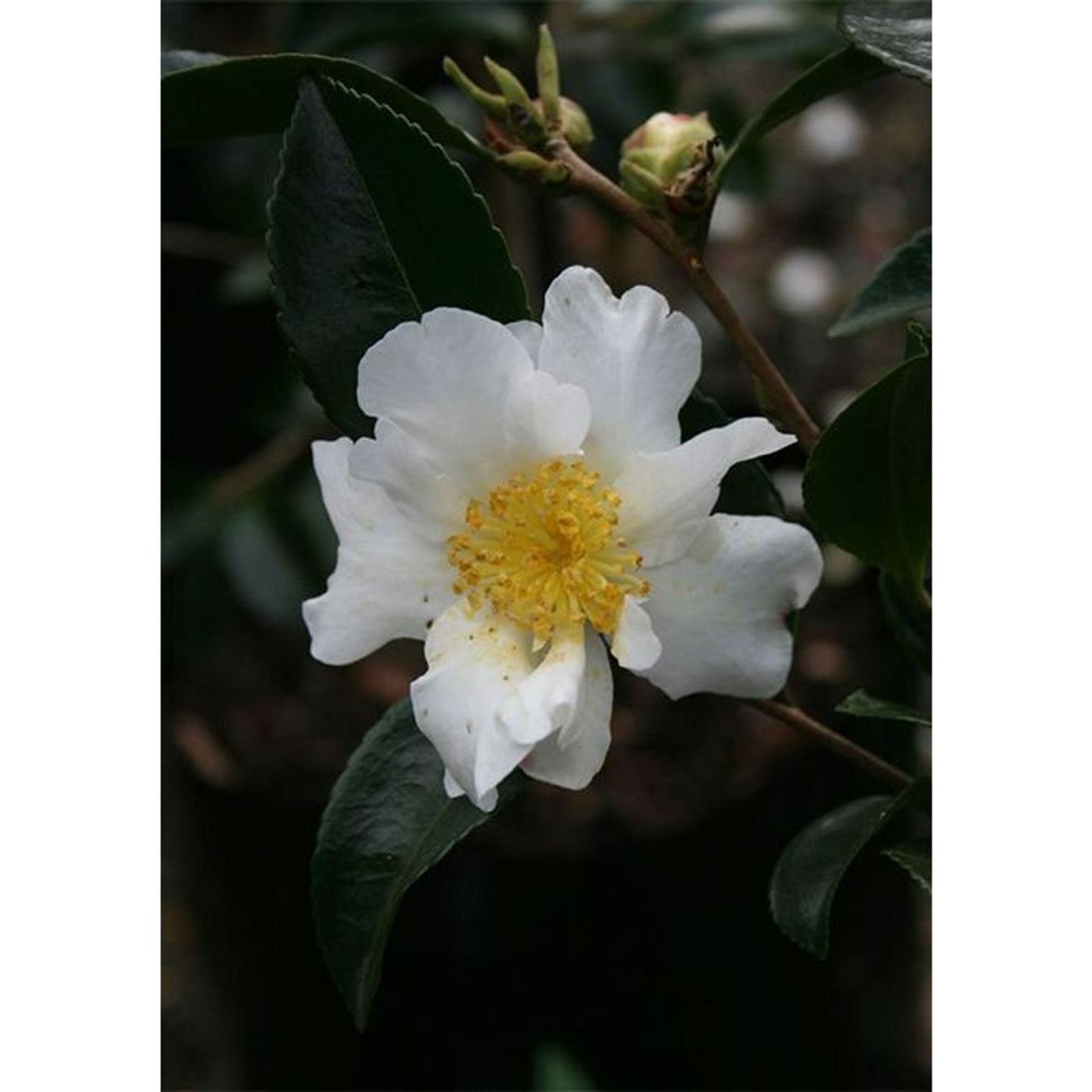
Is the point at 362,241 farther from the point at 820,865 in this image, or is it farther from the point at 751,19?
the point at 751,19

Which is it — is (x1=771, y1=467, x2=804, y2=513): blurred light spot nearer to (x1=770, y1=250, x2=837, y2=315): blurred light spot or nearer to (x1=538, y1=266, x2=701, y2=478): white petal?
(x1=770, y1=250, x2=837, y2=315): blurred light spot

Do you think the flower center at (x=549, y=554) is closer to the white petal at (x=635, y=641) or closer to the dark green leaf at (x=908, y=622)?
the white petal at (x=635, y=641)

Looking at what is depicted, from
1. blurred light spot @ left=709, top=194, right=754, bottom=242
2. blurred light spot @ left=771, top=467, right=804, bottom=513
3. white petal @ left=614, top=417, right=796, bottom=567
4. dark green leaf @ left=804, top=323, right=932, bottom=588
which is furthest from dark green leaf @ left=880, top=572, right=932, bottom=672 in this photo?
blurred light spot @ left=709, top=194, right=754, bottom=242

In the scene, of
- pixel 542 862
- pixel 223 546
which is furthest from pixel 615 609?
pixel 542 862

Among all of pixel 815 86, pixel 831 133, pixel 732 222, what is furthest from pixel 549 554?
pixel 831 133

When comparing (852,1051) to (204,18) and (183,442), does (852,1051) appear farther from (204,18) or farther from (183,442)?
(204,18)

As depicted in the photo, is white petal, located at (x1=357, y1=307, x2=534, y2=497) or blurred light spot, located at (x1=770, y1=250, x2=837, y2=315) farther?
blurred light spot, located at (x1=770, y1=250, x2=837, y2=315)
